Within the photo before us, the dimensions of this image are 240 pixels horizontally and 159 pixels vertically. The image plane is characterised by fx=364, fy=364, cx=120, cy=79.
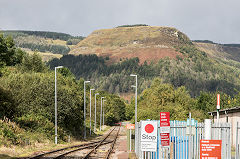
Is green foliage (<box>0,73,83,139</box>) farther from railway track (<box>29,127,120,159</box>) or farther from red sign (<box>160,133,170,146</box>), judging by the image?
red sign (<box>160,133,170,146</box>)

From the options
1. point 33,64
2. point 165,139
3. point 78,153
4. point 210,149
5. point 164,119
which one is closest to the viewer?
point 210,149

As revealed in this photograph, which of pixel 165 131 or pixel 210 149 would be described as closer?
pixel 210 149

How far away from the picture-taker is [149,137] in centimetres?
1800

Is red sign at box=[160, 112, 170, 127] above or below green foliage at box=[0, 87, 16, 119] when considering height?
above

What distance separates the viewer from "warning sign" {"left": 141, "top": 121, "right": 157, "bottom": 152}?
1776 cm

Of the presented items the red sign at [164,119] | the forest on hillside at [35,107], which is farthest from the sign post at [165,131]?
the forest on hillside at [35,107]

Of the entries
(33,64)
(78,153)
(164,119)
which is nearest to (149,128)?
(164,119)

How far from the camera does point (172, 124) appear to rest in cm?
1909

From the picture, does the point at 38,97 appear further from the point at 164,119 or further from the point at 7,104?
the point at 164,119

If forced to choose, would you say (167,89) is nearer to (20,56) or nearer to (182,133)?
(20,56)

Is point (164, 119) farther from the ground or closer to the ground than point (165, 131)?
farther from the ground

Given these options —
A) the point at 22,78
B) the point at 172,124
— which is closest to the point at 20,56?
the point at 22,78

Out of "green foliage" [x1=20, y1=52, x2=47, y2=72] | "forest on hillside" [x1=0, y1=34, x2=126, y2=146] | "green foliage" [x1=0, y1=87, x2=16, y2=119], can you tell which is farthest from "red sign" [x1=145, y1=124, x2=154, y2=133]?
"green foliage" [x1=20, y1=52, x2=47, y2=72]

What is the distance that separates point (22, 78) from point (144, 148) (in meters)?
36.7
